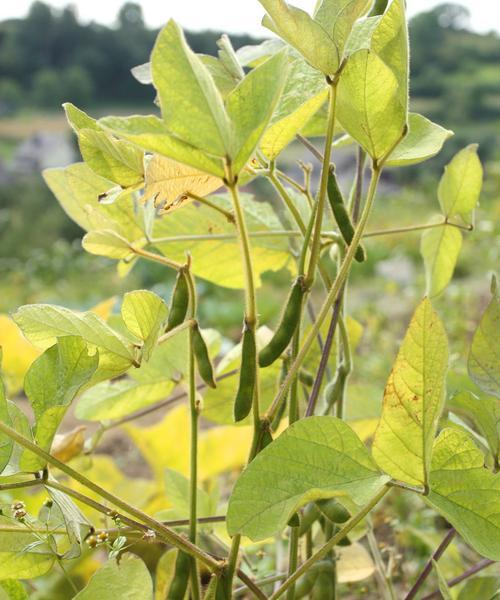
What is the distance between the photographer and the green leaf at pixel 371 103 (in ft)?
0.88

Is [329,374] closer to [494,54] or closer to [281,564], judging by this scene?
[281,564]

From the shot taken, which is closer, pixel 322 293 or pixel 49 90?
pixel 322 293

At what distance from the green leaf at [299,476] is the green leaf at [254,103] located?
3.8 inches

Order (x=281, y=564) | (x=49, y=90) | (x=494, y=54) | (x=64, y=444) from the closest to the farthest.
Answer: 1. (x=64, y=444)
2. (x=281, y=564)
3. (x=49, y=90)
4. (x=494, y=54)

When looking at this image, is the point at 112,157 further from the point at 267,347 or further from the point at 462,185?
the point at 462,185

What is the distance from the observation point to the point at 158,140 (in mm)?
238

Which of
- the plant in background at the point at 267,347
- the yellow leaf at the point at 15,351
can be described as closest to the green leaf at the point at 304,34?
the plant in background at the point at 267,347

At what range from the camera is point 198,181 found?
29 centimetres

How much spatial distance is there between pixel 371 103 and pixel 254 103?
0.06 m

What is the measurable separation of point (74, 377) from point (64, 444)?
15 cm

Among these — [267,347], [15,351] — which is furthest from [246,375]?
[15,351]

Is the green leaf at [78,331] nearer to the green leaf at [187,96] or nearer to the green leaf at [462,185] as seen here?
the green leaf at [187,96]

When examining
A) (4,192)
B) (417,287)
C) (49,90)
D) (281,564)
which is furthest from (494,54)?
(281,564)

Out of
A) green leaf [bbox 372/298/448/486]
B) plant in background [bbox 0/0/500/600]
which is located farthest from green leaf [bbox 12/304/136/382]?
green leaf [bbox 372/298/448/486]
